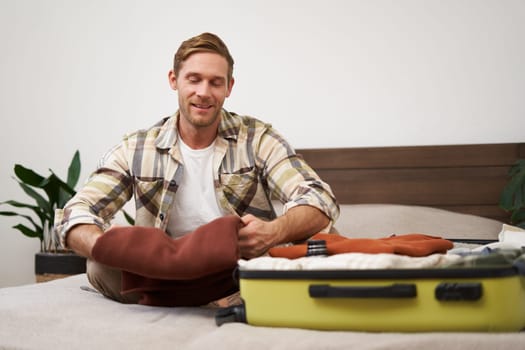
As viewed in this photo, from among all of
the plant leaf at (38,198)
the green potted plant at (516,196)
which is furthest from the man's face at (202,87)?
the plant leaf at (38,198)

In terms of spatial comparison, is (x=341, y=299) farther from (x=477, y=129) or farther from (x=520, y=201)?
(x=477, y=129)

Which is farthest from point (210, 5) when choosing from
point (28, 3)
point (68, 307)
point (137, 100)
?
point (68, 307)

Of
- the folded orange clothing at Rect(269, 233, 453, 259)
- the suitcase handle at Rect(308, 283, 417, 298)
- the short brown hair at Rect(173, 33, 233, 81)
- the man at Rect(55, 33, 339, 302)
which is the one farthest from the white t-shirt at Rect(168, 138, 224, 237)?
the suitcase handle at Rect(308, 283, 417, 298)

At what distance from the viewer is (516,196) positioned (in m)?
2.44

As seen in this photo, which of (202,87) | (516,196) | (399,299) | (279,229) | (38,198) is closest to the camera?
(399,299)

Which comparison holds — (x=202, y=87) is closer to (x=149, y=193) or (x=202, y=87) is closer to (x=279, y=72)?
(x=149, y=193)

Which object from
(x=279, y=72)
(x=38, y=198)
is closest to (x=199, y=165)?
(x=279, y=72)

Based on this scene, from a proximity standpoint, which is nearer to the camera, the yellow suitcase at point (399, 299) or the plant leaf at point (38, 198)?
the yellow suitcase at point (399, 299)

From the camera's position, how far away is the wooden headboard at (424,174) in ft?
8.71

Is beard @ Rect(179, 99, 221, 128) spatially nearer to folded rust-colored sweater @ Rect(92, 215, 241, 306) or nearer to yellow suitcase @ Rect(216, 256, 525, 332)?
folded rust-colored sweater @ Rect(92, 215, 241, 306)

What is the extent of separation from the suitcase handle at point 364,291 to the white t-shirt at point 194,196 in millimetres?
814

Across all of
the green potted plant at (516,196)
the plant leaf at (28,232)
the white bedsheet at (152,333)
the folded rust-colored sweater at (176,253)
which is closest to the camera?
the white bedsheet at (152,333)

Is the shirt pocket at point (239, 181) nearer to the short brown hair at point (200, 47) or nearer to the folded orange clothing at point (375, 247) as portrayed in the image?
the short brown hair at point (200, 47)

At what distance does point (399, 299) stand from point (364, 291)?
0.16ft
